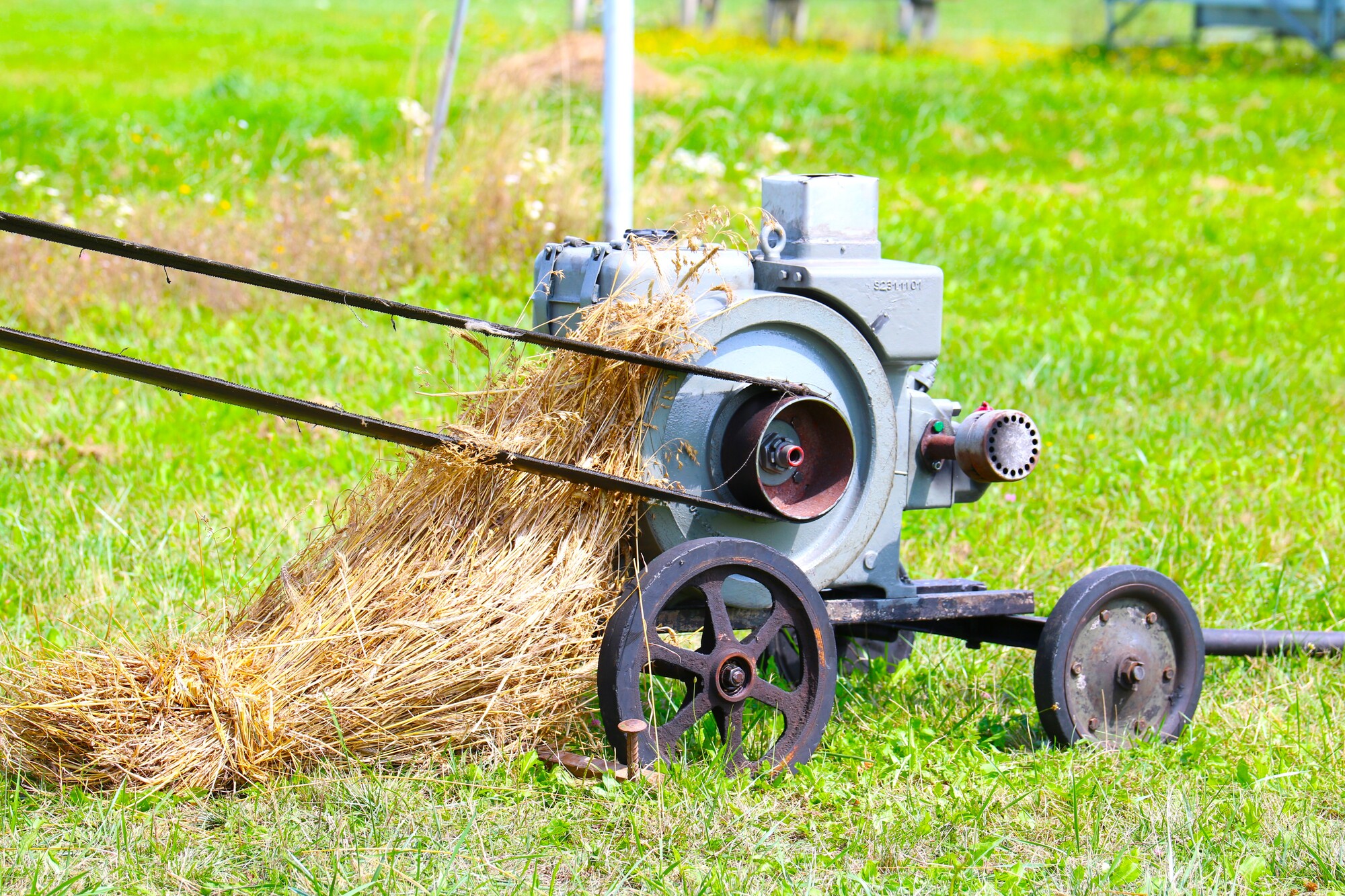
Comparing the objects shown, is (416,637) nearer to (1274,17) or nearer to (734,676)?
(734,676)

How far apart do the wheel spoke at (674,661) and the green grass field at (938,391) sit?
203 mm

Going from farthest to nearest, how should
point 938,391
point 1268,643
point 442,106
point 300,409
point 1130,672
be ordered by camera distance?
point 442,106
point 938,391
point 1268,643
point 1130,672
point 300,409

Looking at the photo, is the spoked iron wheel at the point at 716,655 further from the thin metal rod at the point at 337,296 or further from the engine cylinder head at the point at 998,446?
the engine cylinder head at the point at 998,446

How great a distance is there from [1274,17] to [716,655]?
20.1 m

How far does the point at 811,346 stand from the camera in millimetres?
3271

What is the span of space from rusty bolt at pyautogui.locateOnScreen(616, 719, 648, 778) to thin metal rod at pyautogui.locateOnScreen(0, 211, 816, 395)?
73 centimetres

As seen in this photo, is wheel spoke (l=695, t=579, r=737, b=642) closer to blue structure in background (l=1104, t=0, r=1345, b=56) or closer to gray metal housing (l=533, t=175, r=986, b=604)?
gray metal housing (l=533, t=175, r=986, b=604)

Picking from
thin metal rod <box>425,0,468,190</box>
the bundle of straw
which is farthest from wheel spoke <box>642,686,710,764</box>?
thin metal rod <box>425,0,468,190</box>

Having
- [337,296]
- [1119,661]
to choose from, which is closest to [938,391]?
[1119,661]

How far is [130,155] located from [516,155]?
362 cm

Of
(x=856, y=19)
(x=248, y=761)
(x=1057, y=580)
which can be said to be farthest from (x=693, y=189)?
(x=856, y=19)

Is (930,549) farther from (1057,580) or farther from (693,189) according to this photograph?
(693,189)

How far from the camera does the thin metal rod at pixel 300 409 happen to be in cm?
261

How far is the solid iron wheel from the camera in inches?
130
